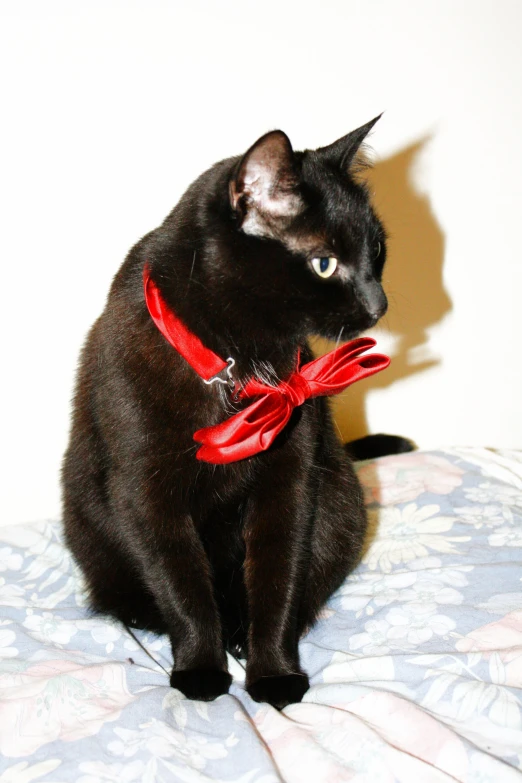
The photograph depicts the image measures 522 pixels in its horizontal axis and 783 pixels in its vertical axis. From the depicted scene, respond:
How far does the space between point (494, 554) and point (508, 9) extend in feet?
4.52

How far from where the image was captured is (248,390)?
3.65 feet

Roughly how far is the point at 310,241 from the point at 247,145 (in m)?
0.83

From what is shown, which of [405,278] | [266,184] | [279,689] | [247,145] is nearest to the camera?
[266,184]

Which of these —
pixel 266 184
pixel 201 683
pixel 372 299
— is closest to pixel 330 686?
pixel 201 683

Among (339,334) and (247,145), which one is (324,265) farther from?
(247,145)

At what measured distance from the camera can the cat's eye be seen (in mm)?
1027

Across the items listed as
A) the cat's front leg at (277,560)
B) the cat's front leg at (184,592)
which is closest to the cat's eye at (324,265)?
the cat's front leg at (277,560)

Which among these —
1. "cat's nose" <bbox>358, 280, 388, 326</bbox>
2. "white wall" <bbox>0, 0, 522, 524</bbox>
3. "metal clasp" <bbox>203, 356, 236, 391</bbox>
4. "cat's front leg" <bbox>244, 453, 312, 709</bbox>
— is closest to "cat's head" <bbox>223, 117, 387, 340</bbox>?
"cat's nose" <bbox>358, 280, 388, 326</bbox>

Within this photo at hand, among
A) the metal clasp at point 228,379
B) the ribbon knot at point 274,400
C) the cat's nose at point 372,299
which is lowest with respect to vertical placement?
the ribbon knot at point 274,400

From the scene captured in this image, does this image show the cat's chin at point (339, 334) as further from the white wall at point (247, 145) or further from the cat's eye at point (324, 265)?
the white wall at point (247, 145)

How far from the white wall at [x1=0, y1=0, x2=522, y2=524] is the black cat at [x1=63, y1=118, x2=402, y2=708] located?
0.52 metres

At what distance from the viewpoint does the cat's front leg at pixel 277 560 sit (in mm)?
1145

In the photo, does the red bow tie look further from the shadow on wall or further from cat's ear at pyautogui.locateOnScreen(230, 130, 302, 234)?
the shadow on wall

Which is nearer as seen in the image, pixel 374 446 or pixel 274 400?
pixel 274 400
